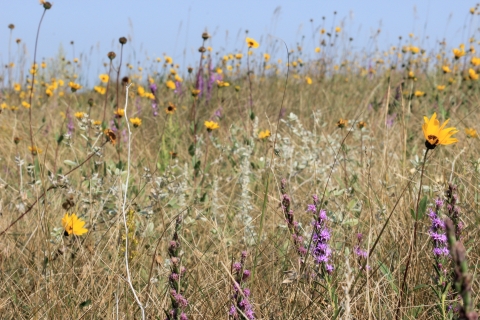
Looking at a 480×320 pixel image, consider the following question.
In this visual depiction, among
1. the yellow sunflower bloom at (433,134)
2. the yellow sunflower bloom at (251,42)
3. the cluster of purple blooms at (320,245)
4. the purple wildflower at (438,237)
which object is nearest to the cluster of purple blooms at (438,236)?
the purple wildflower at (438,237)

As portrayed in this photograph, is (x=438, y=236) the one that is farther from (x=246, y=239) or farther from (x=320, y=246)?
(x=246, y=239)

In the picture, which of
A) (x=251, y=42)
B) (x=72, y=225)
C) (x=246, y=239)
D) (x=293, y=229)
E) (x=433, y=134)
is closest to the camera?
(x=433, y=134)

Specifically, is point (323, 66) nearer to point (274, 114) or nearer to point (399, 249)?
point (274, 114)

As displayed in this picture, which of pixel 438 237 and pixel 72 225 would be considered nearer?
pixel 438 237

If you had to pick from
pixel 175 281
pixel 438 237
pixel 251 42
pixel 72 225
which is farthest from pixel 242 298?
pixel 251 42

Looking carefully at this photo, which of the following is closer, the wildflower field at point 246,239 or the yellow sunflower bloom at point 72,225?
the wildflower field at point 246,239

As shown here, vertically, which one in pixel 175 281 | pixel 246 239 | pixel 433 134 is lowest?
pixel 246 239

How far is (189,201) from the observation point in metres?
2.42

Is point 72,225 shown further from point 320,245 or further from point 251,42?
point 251,42

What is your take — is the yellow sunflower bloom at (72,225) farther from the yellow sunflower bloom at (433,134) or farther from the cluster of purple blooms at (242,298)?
the yellow sunflower bloom at (433,134)

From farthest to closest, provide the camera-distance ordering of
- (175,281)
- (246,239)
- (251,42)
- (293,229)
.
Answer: (251,42) < (246,239) < (293,229) < (175,281)

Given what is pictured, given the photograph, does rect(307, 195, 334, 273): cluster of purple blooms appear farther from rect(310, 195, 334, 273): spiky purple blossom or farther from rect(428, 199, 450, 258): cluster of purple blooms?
rect(428, 199, 450, 258): cluster of purple blooms

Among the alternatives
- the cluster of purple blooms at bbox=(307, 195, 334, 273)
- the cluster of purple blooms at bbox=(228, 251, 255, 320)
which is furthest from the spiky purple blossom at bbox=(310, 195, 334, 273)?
the cluster of purple blooms at bbox=(228, 251, 255, 320)

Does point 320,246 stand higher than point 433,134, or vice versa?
Result: point 433,134
